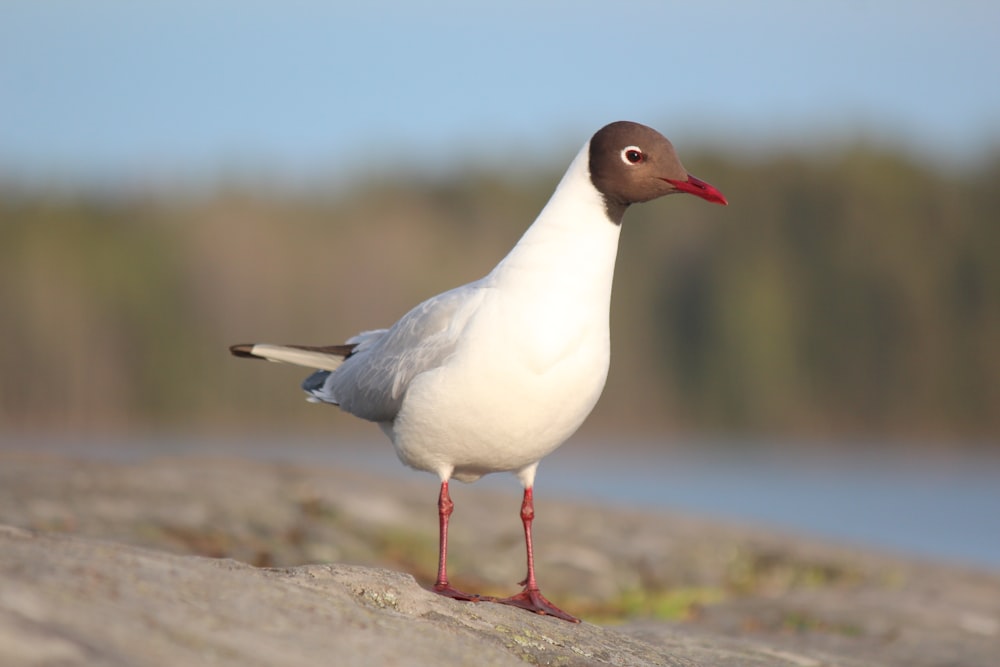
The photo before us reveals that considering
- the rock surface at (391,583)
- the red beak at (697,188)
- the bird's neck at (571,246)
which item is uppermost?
the red beak at (697,188)

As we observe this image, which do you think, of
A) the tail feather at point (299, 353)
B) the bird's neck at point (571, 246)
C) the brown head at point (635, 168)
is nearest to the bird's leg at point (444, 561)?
the bird's neck at point (571, 246)

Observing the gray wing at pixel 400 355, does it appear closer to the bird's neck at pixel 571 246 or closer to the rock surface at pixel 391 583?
the bird's neck at pixel 571 246

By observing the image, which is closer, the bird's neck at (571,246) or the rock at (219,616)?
the rock at (219,616)

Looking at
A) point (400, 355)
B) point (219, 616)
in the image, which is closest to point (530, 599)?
point (400, 355)

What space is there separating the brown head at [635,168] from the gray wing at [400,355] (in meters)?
0.82

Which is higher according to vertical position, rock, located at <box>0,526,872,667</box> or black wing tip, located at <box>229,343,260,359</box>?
black wing tip, located at <box>229,343,260,359</box>

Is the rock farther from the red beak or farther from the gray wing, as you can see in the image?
the red beak

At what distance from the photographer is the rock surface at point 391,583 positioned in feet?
11.4

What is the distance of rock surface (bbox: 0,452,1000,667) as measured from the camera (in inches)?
136

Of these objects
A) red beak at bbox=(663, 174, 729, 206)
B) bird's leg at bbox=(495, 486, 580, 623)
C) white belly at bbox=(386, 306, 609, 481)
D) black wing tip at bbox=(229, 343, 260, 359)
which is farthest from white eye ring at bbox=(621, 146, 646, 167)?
black wing tip at bbox=(229, 343, 260, 359)

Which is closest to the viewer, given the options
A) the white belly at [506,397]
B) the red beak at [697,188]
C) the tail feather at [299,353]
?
the white belly at [506,397]

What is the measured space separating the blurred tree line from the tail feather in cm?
3261

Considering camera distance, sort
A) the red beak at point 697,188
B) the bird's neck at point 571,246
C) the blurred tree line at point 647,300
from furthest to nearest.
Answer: the blurred tree line at point 647,300
the red beak at point 697,188
the bird's neck at point 571,246

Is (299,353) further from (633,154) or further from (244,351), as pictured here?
(633,154)
